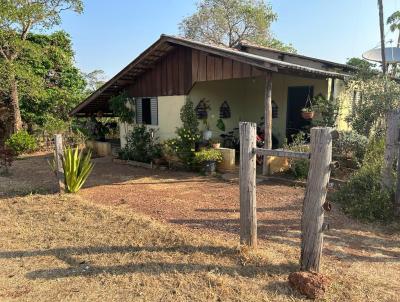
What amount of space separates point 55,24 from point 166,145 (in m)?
8.91

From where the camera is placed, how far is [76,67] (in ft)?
55.6

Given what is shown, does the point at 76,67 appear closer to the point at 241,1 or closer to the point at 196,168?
the point at 196,168

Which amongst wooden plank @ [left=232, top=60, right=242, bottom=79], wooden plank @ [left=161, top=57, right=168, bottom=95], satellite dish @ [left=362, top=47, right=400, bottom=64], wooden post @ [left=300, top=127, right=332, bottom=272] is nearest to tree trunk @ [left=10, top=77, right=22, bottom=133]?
wooden plank @ [left=161, top=57, right=168, bottom=95]

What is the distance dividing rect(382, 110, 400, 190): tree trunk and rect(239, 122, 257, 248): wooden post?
2541mm

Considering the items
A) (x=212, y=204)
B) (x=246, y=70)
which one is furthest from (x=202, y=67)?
(x=212, y=204)

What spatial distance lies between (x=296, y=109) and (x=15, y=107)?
1147 cm

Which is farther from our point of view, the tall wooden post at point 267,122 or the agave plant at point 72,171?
the tall wooden post at point 267,122

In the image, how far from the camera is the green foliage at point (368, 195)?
5.05 m

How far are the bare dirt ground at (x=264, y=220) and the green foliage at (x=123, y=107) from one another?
2954mm

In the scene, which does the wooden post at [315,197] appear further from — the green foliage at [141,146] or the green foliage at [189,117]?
the green foliage at [141,146]

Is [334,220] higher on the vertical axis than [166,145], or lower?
lower

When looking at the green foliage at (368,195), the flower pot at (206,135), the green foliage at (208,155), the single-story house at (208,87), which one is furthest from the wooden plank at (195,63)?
the green foliage at (368,195)

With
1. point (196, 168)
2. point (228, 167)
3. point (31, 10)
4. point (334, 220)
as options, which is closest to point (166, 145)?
point (196, 168)

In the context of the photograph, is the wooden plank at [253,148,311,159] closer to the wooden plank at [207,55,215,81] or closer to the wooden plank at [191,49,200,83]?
the wooden plank at [207,55,215,81]
